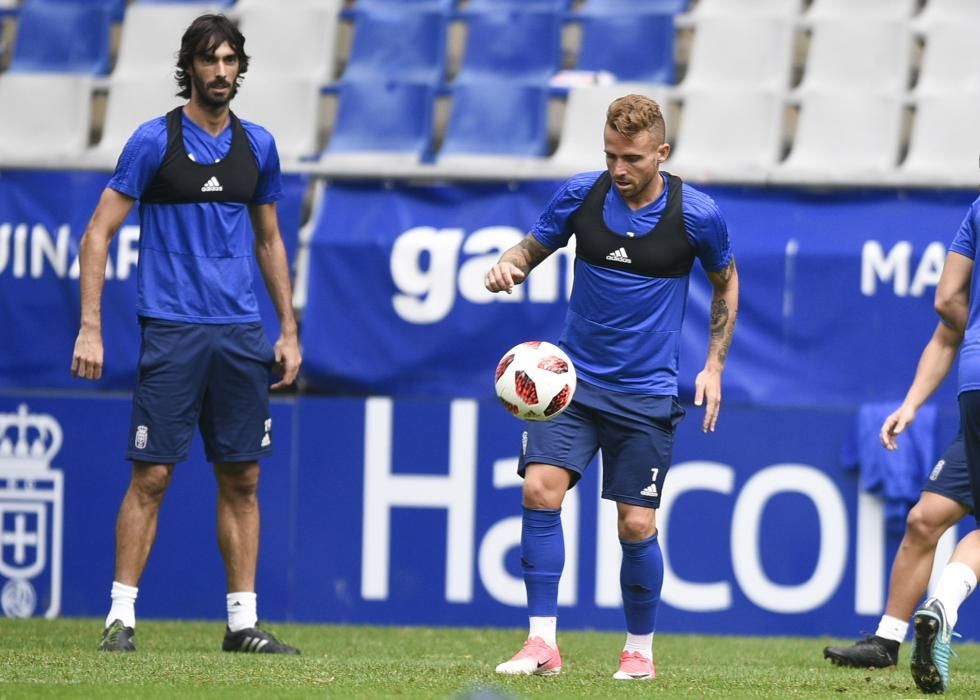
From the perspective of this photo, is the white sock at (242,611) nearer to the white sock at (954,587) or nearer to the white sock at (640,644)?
the white sock at (640,644)

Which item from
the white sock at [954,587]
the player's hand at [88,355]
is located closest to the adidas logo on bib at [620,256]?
the white sock at [954,587]

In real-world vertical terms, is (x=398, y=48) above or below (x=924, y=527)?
above

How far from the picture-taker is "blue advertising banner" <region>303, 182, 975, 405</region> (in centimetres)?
836

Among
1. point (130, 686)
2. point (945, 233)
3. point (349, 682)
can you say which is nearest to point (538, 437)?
point (349, 682)

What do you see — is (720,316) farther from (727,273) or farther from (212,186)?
(212,186)

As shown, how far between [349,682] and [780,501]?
343cm

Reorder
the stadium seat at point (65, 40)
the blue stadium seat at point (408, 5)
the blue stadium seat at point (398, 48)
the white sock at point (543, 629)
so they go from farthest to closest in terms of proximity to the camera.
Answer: the stadium seat at point (65, 40)
the blue stadium seat at point (408, 5)
the blue stadium seat at point (398, 48)
the white sock at point (543, 629)

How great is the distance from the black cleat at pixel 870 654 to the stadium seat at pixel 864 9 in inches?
193

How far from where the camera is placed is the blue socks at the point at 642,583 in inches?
226

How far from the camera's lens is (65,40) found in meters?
A: 10.8

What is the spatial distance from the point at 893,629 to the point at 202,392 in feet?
9.14

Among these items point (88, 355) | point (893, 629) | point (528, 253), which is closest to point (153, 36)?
point (88, 355)

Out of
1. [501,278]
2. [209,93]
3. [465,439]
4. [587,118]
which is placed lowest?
[465,439]

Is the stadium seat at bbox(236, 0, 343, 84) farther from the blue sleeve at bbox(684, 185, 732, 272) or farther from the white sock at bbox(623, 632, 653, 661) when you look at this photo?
the white sock at bbox(623, 632, 653, 661)
